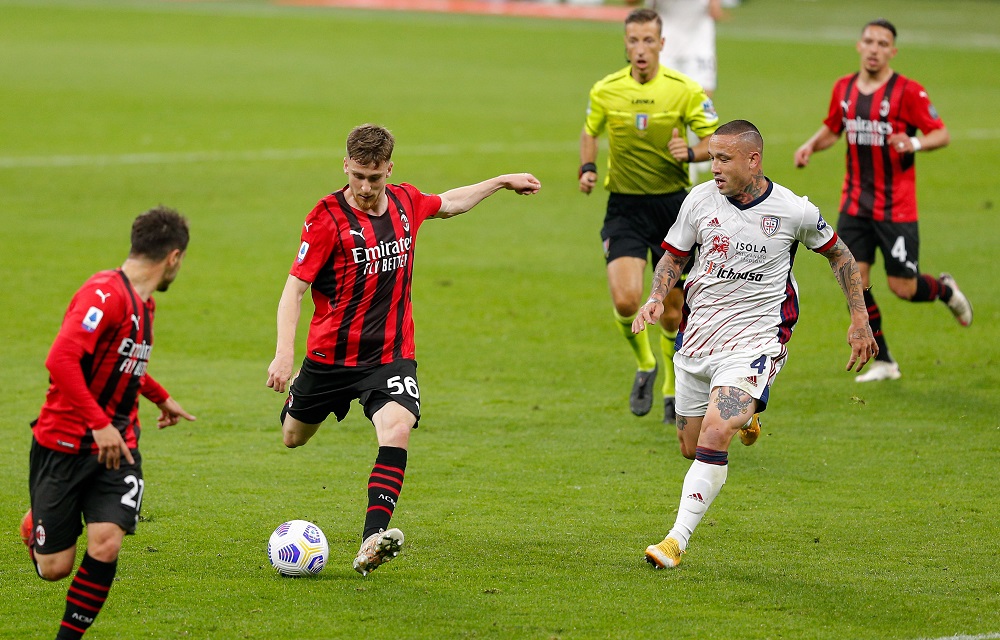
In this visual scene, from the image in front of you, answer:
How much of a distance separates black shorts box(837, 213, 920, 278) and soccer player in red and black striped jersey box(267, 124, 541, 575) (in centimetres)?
482

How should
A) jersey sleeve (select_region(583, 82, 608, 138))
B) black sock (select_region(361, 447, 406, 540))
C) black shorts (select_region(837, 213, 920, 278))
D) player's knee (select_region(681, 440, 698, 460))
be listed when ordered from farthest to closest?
black shorts (select_region(837, 213, 920, 278)) → jersey sleeve (select_region(583, 82, 608, 138)) → player's knee (select_region(681, 440, 698, 460)) → black sock (select_region(361, 447, 406, 540))

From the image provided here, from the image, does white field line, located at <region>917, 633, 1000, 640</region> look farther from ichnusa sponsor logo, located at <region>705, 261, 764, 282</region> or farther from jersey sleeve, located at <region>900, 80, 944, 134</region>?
jersey sleeve, located at <region>900, 80, 944, 134</region>

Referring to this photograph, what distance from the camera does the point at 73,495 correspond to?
18.6 feet

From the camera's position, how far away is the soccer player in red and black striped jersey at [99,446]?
557cm

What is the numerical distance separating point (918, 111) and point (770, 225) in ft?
13.8

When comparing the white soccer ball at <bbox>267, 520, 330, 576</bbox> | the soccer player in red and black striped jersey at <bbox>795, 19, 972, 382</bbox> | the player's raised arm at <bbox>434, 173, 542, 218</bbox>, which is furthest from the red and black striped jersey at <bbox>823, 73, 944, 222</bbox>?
the white soccer ball at <bbox>267, 520, 330, 576</bbox>

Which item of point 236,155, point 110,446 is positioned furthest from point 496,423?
point 236,155

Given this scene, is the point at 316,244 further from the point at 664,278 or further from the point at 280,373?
the point at 664,278

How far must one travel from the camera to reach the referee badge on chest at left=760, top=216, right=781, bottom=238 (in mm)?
7062

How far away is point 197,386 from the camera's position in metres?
10.6

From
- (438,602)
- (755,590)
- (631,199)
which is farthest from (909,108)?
(438,602)

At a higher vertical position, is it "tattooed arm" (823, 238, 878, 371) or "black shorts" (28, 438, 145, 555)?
"tattooed arm" (823, 238, 878, 371)

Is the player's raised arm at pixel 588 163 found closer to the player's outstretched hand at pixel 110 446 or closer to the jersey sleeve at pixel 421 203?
the jersey sleeve at pixel 421 203

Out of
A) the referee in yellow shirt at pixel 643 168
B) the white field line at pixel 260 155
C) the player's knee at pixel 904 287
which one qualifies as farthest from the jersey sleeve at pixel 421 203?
the white field line at pixel 260 155
